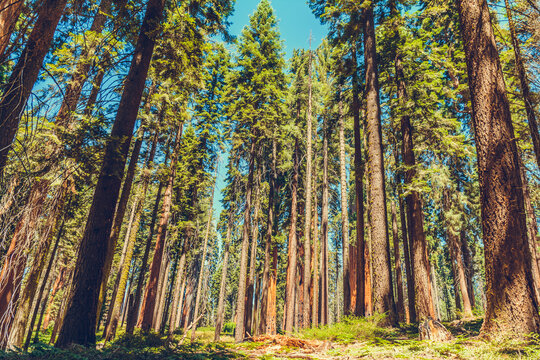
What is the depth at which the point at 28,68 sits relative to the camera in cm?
408

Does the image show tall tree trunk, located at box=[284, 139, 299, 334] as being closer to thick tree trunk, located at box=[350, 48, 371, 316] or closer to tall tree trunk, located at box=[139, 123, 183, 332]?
thick tree trunk, located at box=[350, 48, 371, 316]

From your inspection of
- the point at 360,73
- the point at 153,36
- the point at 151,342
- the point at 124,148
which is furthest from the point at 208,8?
the point at 151,342

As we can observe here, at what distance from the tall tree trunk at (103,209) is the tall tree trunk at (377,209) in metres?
6.72

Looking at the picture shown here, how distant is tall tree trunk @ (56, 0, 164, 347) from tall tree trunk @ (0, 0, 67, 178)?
1471 millimetres

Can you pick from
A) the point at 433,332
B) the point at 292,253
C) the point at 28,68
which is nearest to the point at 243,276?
the point at 292,253

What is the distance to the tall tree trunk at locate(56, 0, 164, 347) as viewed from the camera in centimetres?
446

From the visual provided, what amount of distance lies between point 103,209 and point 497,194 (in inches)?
279

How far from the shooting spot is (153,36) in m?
6.27

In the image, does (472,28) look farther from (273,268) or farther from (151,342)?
(273,268)

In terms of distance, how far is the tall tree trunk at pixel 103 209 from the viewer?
4.46 meters

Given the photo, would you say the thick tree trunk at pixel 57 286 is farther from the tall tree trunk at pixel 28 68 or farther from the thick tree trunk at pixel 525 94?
the thick tree trunk at pixel 525 94

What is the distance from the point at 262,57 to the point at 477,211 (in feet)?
58.4

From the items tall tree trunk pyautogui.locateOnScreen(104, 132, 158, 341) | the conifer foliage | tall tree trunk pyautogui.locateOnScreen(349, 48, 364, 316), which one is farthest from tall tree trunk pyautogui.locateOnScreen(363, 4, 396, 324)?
tall tree trunk pyautogui.locateOnScreen(104, 132, 158, 341)

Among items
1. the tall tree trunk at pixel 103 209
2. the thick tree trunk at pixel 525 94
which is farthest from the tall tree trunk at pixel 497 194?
the tall tree trunk at pixel 103 209
